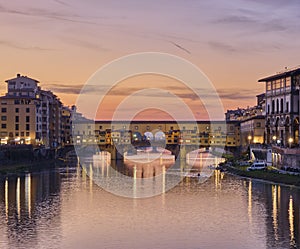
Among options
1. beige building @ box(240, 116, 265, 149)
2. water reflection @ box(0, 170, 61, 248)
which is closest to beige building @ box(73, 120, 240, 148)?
beige building @ box(240, 116, 265, 149)

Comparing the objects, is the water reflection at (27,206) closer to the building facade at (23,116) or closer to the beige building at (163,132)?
the building facade at (23,116)

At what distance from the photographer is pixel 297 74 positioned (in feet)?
173

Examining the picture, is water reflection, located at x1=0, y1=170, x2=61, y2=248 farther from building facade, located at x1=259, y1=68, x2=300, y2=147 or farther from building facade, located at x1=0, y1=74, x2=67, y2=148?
building facade, located at x1=259, y1=68, x2=300, y2=147

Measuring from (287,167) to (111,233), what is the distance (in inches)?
910

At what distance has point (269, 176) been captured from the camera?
142 feet

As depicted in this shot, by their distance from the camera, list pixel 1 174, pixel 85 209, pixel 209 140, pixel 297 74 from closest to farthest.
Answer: pixel 85 209, pixel 1 174, pixel 297 74, pixel 209 140

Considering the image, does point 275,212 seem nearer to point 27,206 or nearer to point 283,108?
point 27,206

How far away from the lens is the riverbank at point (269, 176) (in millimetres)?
38947

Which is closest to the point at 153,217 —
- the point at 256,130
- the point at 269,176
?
the point at 269,176

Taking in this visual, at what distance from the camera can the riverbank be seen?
38947mm

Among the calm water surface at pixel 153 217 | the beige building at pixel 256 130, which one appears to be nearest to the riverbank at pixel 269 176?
the calm water surface at pixel 153 217

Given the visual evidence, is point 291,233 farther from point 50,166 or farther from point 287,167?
point 50,166

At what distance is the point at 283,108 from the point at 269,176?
13.5 meters

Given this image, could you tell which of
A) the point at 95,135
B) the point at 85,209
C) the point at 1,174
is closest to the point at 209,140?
the point at 95,135
